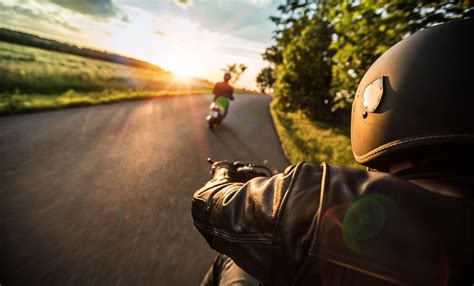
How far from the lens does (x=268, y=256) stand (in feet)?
2.88

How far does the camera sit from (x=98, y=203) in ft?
9.77

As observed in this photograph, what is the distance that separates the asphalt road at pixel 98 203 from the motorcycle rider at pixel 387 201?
1.38 meters

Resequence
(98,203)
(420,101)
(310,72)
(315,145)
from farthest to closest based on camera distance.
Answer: (310,72), (315,145), (98,203), (420,101)

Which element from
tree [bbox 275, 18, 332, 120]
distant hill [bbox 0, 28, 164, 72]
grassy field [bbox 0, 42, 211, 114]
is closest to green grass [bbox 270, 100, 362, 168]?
tree [bbox 275, 18, 332, 120]

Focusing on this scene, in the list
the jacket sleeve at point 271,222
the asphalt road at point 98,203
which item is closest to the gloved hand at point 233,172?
the jacket sleeve at point 271,222

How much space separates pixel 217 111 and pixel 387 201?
7146 millimetres

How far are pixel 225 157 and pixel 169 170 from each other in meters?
1.51

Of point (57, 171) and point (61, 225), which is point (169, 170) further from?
point (61, 225)

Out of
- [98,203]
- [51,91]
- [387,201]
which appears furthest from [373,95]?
[51,91]

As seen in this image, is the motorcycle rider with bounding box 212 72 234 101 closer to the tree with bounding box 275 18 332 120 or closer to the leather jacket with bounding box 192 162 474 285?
the tree with bounding box 275 18 332 120

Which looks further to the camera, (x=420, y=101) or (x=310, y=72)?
(x=310, y=72)

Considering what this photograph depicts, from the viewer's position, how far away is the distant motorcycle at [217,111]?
7.60 meters

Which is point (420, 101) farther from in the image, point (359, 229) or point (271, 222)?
point (271, 222)

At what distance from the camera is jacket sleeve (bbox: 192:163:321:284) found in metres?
0.79
